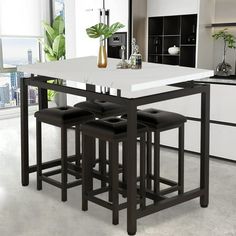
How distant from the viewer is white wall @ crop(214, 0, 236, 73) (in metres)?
5.04

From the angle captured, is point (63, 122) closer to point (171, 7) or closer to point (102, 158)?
point (102, 158)

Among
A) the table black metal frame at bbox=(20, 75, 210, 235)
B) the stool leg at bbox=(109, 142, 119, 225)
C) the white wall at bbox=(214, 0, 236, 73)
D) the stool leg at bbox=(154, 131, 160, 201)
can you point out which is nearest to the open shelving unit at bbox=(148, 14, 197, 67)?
the white wall at bbox=(214, 0, 236, 73)

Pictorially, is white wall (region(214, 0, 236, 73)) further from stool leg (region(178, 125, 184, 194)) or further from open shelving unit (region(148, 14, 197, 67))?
stool leg (region(178, 125, 184, 194))

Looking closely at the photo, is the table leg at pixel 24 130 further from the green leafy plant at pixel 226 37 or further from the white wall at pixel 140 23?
the green leafy plant at pixel 226 37

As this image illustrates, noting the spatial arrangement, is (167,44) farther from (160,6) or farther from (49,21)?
(49,21)

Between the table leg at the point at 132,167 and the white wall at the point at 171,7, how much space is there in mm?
2564

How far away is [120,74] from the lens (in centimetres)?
311

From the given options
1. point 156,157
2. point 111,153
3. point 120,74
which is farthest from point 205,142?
point 120,74

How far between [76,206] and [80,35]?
3169 millimetres

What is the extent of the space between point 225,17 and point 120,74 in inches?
98.4

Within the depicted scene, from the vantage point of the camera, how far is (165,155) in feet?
16.1

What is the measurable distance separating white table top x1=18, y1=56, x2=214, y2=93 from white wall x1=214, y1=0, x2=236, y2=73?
1886 millimetres

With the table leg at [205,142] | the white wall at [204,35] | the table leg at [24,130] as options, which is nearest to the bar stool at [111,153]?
the table leg at [205,142]

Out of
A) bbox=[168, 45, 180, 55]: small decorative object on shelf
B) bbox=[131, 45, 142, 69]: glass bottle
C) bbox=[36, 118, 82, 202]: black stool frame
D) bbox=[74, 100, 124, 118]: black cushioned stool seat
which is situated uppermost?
bbox=[168, 45, 180, 55]: small decorative object on shelf
